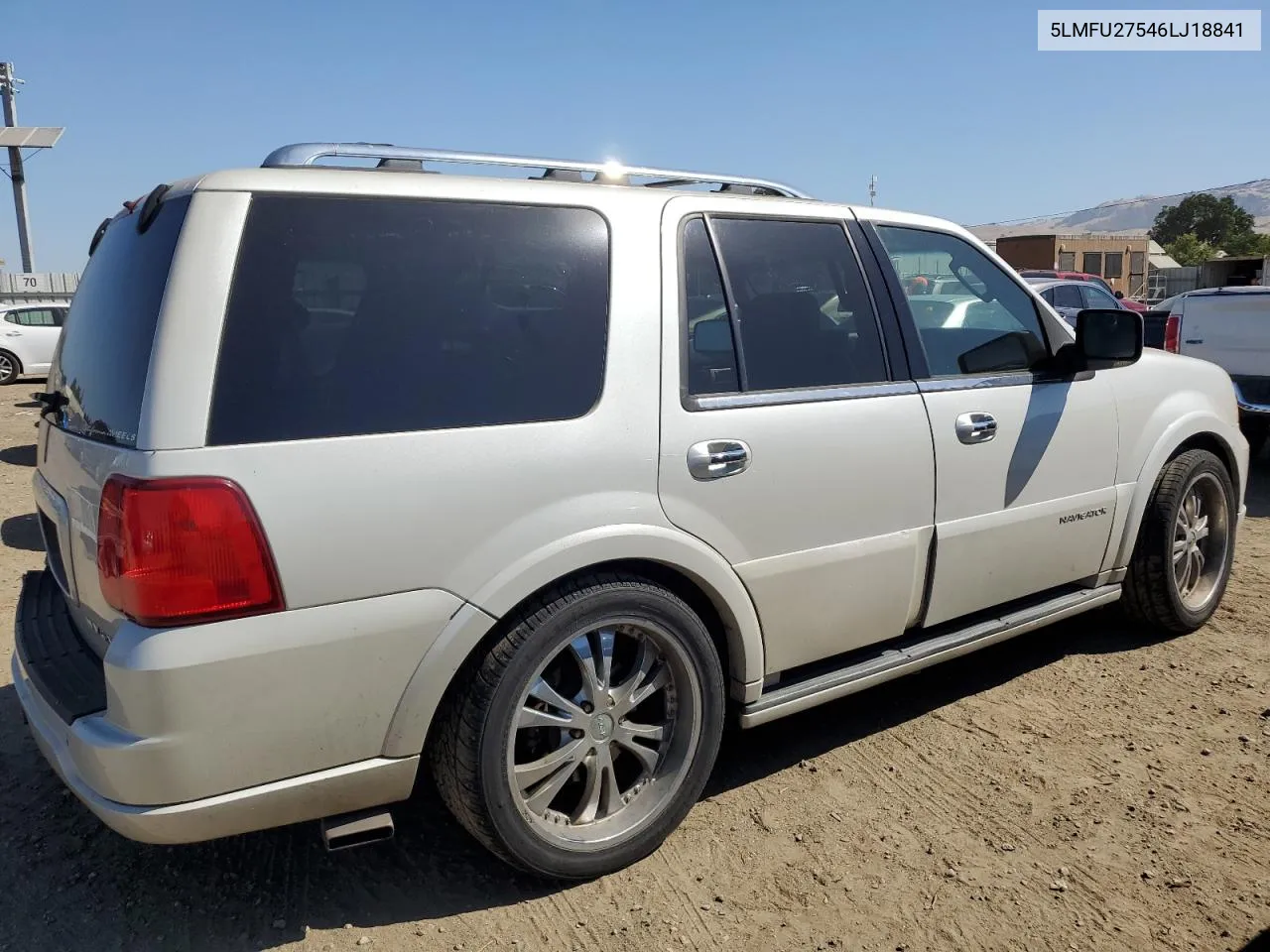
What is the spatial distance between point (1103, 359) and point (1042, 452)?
473 millimetres

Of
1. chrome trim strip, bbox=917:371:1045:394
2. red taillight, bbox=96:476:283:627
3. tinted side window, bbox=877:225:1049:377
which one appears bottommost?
red taillight, bbox=96:476:283:627

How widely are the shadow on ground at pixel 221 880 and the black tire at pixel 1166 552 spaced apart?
1979 mm

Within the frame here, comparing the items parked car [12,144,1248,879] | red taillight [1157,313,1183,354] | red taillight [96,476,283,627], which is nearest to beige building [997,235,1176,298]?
red taillight [1157,313,1183,354]

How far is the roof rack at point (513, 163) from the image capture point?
2.56m

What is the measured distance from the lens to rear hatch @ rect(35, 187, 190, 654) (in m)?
2.23

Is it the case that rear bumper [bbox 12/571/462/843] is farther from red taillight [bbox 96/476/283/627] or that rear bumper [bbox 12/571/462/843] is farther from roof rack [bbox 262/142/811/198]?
roof rack [bbox 262/142/811/198]

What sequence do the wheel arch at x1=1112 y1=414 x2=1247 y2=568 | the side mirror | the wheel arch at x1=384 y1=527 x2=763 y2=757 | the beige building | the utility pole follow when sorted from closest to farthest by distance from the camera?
the wheel arch at x1=384 y1=527 x2=763 y2=757 < the side mirror < the wheel arch at x1=1112 y1=414 x2=1247 y2=568 < the utility pole < the beige building

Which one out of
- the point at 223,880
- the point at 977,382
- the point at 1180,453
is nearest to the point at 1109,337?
the point at 977,382

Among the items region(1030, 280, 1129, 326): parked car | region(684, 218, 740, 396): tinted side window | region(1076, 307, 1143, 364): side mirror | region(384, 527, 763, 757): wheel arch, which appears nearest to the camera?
region(384, 527, 763, 757): wheel arch

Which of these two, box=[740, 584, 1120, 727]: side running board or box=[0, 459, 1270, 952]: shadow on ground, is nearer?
box=[0, 459, 1270, 952]: shadow on ground

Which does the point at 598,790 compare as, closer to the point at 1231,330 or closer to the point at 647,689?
the point at 647,689

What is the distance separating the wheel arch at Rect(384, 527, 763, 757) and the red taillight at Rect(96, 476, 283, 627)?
0.45 metres

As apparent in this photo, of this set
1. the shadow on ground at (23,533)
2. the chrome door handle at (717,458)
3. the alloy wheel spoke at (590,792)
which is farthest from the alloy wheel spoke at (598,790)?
the shadow on ground at (23,533)

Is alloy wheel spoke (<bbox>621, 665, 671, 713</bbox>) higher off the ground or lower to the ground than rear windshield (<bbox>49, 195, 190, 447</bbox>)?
lower
